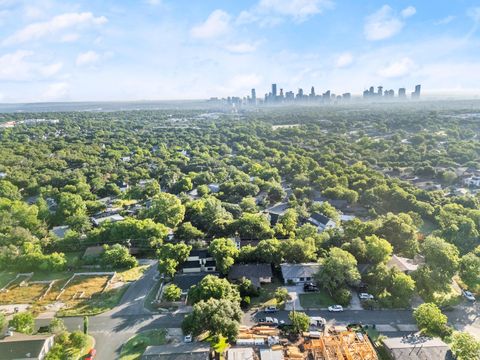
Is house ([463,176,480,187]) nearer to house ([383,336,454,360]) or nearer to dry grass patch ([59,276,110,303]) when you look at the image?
house ([383,336,454,360])

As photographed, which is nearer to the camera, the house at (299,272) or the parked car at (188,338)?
the parked car at (188,338)

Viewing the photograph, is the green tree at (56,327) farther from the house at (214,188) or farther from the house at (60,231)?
the house at (214,188)

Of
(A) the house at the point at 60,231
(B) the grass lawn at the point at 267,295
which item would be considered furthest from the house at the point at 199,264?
(A) the house at the point at 60,231

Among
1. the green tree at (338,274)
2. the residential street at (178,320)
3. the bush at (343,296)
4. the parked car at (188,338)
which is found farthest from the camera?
the green tree at (338,274)

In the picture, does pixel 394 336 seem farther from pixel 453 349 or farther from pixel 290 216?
pixel 290 216

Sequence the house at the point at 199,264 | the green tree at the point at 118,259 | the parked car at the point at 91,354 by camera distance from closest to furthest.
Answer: the parked car at the point at 91,354
the house at the point at 199,264
the green tree at the point at 118,259

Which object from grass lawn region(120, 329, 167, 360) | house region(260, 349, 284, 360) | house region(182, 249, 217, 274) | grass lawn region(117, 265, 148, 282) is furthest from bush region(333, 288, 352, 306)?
grass lawn region(117, 265, 148, 282)

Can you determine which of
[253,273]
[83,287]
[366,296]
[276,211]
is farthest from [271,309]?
[276,211]

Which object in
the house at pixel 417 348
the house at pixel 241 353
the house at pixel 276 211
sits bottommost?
the house at pixel 241 353
